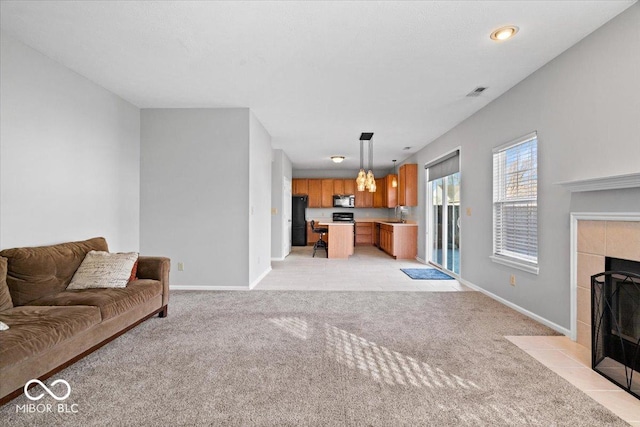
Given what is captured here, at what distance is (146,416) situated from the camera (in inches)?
69.9

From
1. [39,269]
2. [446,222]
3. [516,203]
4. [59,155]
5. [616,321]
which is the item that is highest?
[59,155]

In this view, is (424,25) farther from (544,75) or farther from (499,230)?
(499,230)

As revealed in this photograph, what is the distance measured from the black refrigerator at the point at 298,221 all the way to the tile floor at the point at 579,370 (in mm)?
7975

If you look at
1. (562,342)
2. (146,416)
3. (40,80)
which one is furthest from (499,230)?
(40,80)

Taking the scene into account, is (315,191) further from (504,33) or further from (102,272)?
(504,33)

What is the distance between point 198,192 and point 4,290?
2.50m

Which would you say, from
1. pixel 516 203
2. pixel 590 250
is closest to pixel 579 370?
pixel 590 250

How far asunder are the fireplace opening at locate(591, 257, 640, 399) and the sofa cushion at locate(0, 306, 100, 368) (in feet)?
12.2

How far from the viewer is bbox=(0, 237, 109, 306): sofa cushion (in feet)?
8.47

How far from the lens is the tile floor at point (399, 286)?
202 centimetres

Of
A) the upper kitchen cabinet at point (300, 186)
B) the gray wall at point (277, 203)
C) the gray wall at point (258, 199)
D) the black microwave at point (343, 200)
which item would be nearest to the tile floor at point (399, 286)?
the gray wall at point (258, 199)

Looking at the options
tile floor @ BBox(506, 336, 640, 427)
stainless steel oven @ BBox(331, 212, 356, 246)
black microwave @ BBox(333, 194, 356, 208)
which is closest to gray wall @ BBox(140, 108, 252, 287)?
tile floor @ BBox(506, 336, 640, 427)

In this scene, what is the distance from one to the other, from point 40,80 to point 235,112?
7.15 ft

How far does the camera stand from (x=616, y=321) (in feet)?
7.36
